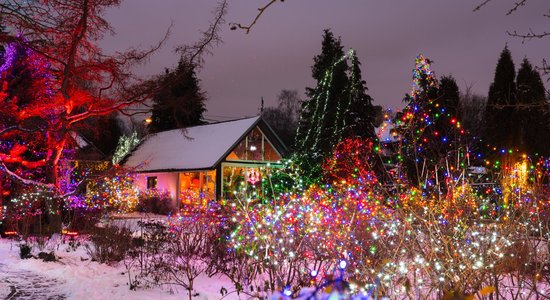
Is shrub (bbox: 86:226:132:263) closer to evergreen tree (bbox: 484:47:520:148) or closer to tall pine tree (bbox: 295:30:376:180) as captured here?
tall pine tree (bbox: 295:30:376:180)

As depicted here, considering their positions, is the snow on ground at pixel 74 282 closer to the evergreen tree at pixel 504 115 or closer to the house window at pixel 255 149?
the house window at pixel 255 149

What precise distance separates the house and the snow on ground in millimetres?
13911

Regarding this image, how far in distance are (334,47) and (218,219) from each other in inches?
692

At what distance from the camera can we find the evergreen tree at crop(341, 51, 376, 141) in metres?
21.2

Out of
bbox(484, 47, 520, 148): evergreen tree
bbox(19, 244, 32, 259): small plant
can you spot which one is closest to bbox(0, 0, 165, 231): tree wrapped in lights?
bbox(19, 244, 32, 259): small plant

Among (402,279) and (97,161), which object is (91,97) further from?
(402,279)

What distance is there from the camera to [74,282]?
28.6 feet

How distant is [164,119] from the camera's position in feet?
135

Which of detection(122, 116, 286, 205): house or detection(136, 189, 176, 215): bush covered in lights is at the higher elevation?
detection(122, 116, 286, 205): house

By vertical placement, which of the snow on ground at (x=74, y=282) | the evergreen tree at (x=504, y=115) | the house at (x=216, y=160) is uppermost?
the evergreen tree at (x=504, y=115)

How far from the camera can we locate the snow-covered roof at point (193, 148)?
26203 millimetres

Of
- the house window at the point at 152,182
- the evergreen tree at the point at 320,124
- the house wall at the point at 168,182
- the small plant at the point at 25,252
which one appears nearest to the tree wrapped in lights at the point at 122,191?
the house wall at the point at 168,182

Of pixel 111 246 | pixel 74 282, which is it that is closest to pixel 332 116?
pixel 111 246

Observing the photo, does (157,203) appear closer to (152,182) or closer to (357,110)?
(152,182)
